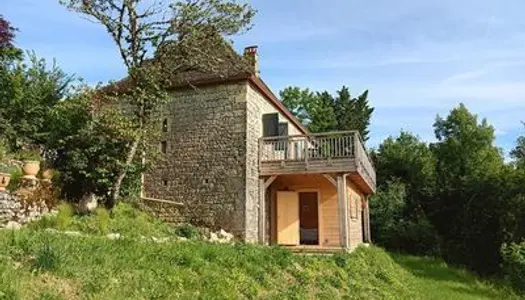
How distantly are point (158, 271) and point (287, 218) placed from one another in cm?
1141

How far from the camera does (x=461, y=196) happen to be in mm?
27047

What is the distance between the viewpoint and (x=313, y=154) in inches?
630

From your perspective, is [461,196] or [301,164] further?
[461,196]

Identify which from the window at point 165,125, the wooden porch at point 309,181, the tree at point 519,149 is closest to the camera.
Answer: the wooden porch at point 309,181

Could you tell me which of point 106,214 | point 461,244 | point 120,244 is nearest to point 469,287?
point 461,244

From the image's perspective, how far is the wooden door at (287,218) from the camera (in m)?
17.1

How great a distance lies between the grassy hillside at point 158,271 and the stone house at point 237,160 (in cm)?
420

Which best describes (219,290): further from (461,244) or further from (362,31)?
(461,244)

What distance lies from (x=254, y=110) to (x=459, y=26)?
25.7 ft

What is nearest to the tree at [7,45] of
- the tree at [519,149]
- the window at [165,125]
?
the window at [165,125]

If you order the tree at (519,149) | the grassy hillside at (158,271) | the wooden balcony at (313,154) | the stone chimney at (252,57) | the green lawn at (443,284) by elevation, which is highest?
the stone chimney at (252,57)

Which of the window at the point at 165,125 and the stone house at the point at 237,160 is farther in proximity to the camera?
the window at the point at 165,125

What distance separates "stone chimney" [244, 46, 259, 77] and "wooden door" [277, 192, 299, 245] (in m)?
4.54

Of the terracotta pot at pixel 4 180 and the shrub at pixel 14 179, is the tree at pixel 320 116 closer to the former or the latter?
the shrub at pixel 14 179
